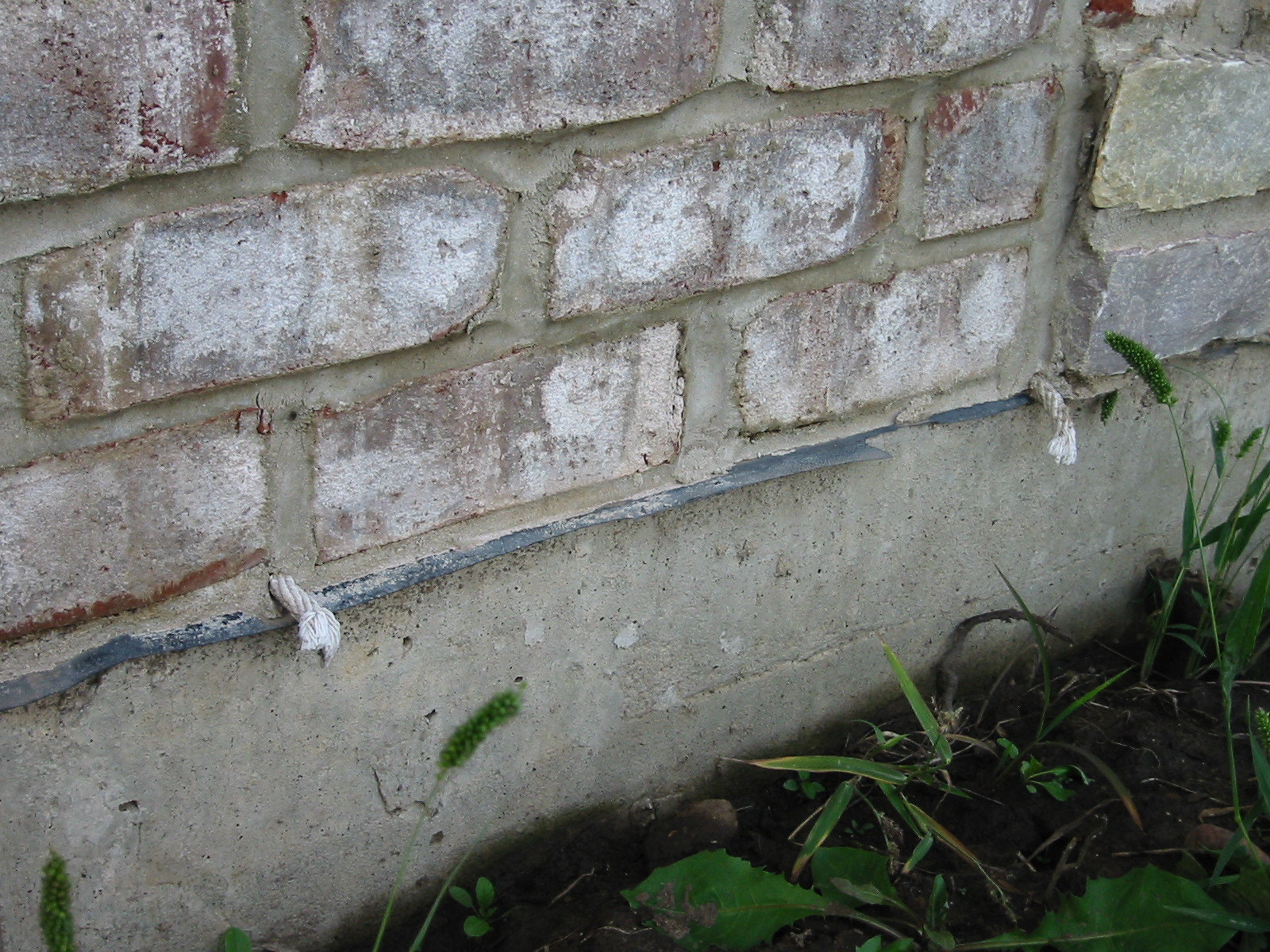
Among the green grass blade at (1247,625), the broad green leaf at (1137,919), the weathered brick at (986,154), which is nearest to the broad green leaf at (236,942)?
the broad green leaf at (1137,919)

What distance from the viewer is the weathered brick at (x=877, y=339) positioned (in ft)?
4.43

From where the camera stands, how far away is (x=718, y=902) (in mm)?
1296

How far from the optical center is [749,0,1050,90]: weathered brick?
1.20 meters

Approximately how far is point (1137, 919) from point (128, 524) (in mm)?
1076

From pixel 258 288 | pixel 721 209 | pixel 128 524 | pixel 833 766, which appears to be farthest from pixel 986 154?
pixel 128 524

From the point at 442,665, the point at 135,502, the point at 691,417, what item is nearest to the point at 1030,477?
the point at 691,417

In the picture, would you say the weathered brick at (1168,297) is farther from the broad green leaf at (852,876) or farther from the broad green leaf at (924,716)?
the broad green leaf at (852,876)

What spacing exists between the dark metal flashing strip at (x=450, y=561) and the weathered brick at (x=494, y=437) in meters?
0.04

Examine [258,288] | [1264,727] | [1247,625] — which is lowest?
[1247,625]

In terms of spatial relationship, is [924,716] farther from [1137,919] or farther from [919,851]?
[1137,919]

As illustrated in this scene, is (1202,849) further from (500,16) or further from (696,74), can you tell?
(500,16)

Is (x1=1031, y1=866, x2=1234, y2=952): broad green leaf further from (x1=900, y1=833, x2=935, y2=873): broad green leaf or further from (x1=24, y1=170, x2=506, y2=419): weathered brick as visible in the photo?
(x1=24, y1=170, x2=506, y2=419): weathered brick

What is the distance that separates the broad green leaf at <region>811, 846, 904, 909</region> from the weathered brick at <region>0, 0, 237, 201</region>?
3.25 ft

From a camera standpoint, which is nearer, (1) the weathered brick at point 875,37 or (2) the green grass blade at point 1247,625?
(1) the weathered brick at point 875,37
